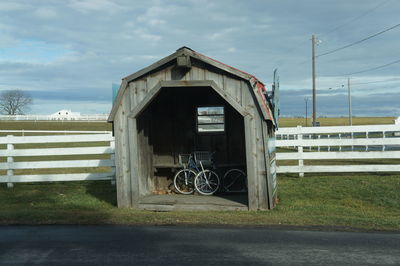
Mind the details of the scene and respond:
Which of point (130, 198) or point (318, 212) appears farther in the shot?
point (130, 198)

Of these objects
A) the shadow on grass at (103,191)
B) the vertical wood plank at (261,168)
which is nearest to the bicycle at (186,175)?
the shadow on grass at (103,191)

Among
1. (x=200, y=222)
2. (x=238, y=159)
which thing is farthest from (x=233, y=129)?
(x=200, y=222)

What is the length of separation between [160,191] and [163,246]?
6.14m

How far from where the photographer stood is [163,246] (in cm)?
662

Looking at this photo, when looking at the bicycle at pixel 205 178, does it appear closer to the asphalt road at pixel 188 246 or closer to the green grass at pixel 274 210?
the green grass at pixel 274 210

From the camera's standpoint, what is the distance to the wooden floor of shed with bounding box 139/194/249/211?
32.9 ft

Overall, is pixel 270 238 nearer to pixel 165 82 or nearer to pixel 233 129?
pixel 165 82

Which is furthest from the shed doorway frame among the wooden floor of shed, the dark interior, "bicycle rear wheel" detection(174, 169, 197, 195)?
the dark interior

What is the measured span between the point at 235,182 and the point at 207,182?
35.3 inches

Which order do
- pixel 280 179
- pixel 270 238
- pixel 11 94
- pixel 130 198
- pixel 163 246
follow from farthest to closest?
pixel 11 94 < pixel 280 179 < pixel 130 198 < pixel 270 238 < pixel 163 246

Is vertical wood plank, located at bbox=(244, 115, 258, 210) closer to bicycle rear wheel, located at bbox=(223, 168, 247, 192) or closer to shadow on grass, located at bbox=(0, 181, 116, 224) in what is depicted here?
bicycle rear wheel, located at bbox=(223, 168, 247, 192)

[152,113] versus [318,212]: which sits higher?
[152,113]

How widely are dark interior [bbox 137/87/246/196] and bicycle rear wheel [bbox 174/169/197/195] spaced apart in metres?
0.29

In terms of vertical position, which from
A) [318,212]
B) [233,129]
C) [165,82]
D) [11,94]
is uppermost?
[11,94]
